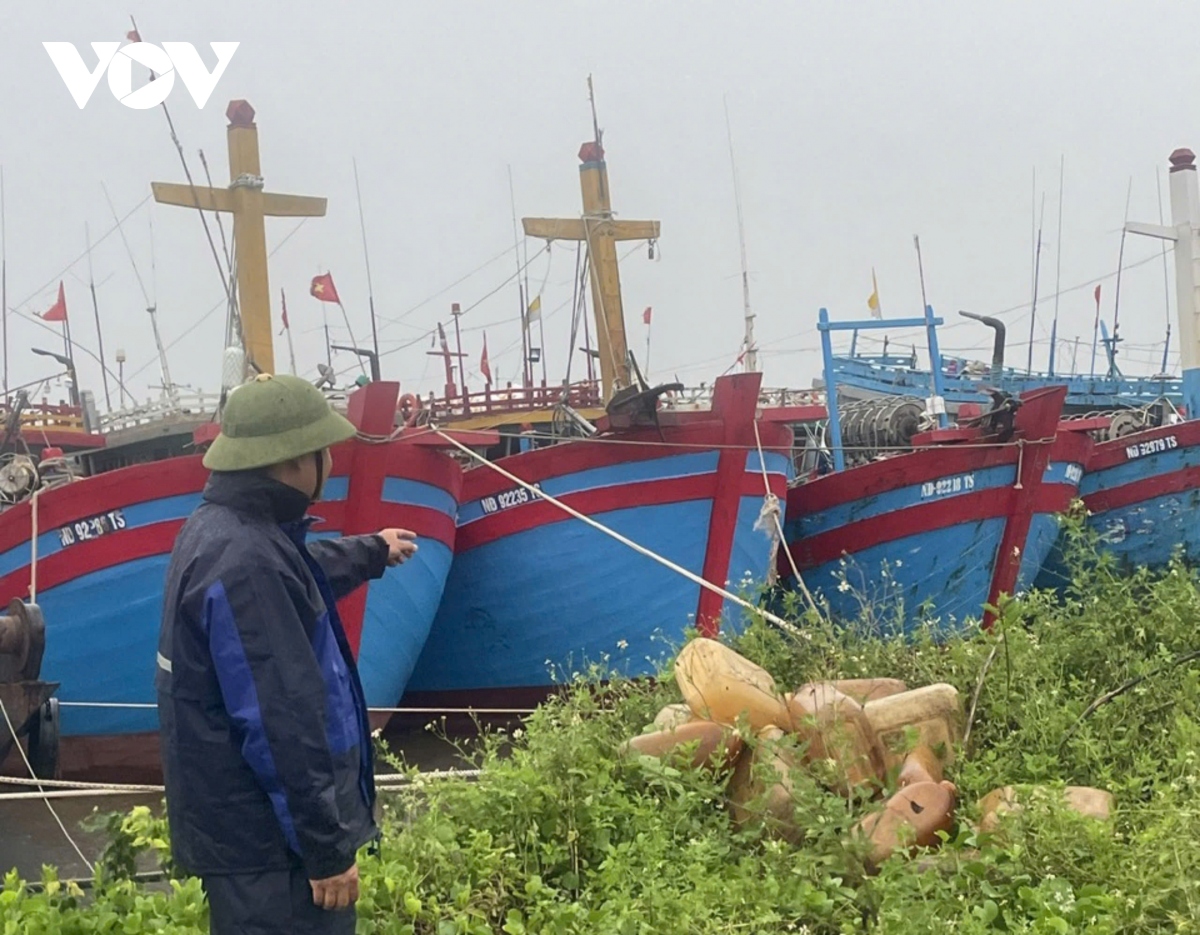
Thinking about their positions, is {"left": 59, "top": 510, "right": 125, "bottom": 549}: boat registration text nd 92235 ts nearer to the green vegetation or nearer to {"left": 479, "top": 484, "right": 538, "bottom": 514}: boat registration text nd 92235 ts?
{"left": 479, "top": 484, "right": 538, "bottom": 514}: boat registration text nd 92235 ts

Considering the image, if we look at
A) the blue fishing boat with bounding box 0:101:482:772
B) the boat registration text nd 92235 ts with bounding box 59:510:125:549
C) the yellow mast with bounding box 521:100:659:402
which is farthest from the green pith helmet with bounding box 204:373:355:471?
the yellow mast with bounding box 521:100:659:402

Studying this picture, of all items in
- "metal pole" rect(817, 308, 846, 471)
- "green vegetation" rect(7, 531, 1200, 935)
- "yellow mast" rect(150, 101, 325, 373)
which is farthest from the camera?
"metal pole" rect(817, 308, 846, 471)

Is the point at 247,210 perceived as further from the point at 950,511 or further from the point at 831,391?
the point at 950,511

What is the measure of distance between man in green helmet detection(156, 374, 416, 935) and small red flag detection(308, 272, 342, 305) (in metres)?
12.4

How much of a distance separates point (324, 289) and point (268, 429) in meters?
12.6

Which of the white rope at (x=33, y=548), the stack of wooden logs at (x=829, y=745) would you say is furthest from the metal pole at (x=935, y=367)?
the white rope at (x=33, y=548)

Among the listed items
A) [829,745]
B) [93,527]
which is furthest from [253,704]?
[93,527]

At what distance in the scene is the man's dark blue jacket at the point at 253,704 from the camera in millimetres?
2270

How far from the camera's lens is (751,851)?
11.8 feet

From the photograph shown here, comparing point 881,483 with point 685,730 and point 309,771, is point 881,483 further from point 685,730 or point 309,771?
point 309,771

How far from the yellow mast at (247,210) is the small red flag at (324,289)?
4.57 meters

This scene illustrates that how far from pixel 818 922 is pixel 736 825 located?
68 centimetres

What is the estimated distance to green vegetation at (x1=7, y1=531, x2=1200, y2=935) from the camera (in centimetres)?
302

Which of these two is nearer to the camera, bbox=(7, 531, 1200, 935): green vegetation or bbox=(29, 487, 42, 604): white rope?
bbox=(7, 531, 1200, 935): green vegetation
